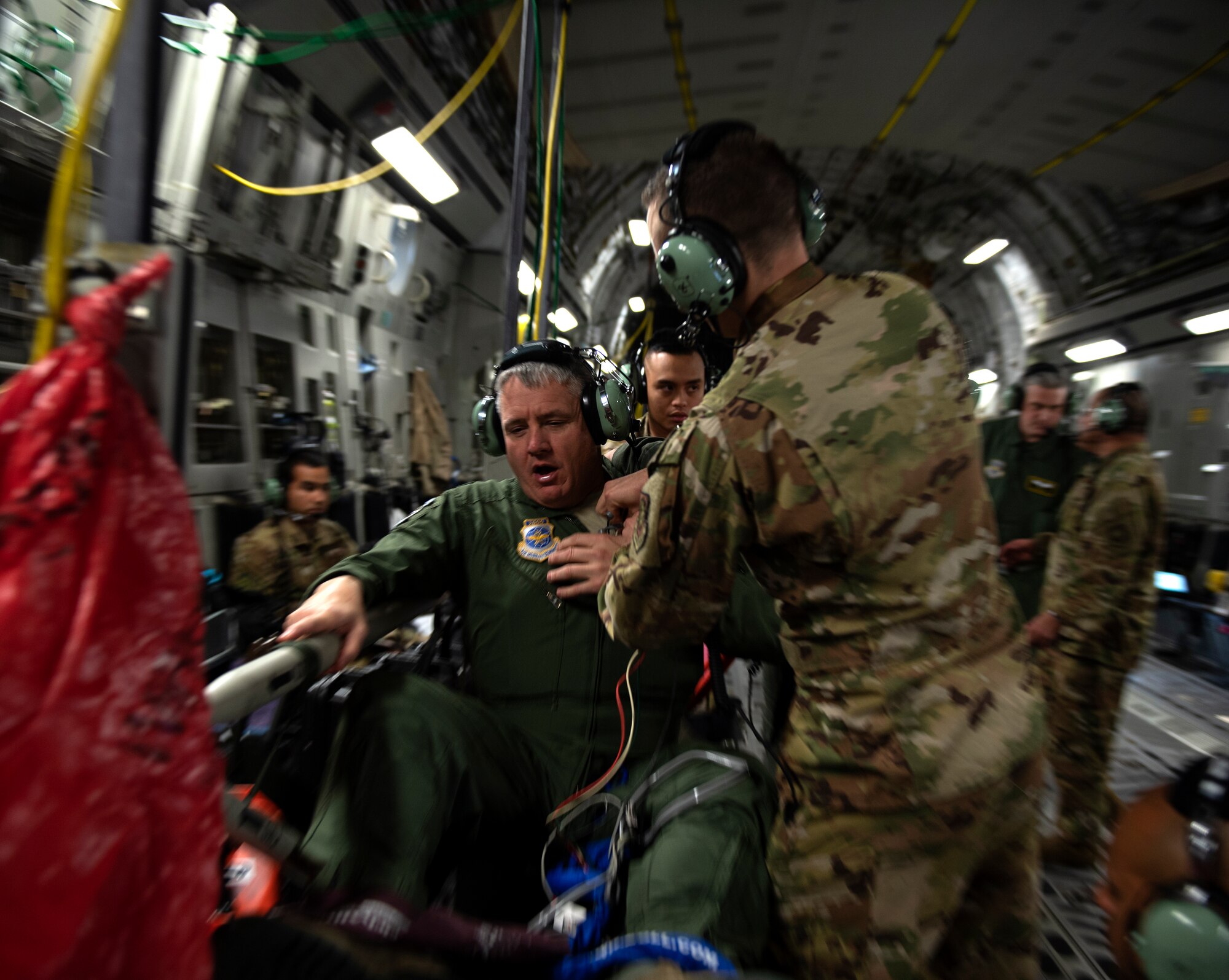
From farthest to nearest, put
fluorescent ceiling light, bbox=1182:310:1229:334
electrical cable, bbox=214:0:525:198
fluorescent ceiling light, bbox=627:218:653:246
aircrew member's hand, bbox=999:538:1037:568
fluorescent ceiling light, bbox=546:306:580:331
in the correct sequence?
1. fluorescent ceiling light, bbox=546:306:580:331
2. fluorescent ceiling light, bbox=627:218:653:246
3. fluorescent ceiling light, bbox=1182:310:1229:334
4. aircrew member's hand, bbox=999:538:1037:568
5. electrical cable, bbox=214:0:525:198

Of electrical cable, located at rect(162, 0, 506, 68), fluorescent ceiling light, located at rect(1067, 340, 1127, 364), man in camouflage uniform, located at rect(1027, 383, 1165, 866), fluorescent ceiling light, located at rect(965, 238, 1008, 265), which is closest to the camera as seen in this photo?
electrical cable, located at rect(162, 0, 506, 68)

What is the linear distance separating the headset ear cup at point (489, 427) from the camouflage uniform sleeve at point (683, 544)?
0.91 meters

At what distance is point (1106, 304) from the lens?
736 cm

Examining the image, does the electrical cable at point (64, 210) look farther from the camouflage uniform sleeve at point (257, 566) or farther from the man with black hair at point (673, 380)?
the camouflage uniform sleeve at point (257, 566)

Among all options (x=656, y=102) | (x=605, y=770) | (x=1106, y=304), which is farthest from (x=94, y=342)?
(x=1106, y=304)

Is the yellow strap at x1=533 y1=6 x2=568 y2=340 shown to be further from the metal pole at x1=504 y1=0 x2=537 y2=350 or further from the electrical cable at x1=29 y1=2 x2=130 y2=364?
the electrical cable at x1=29 y1=2 x2=130 y2=364

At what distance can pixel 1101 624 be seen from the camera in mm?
2818

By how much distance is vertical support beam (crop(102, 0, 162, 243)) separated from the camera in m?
0.76

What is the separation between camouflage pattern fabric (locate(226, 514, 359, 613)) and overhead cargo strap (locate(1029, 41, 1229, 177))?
6887 mm

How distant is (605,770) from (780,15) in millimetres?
4999

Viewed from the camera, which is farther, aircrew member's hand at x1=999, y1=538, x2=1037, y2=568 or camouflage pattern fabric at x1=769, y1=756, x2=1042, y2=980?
aircrew member's hand at x1=999, y1=538, x2=1037, y2=568

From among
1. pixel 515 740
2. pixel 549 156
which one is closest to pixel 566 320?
pixel 549 156

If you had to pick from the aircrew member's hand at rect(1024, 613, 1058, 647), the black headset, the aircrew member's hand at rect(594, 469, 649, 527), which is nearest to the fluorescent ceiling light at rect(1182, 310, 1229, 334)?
the black headset

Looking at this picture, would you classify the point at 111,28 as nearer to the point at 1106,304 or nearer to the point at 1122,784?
the point at 1122,784
